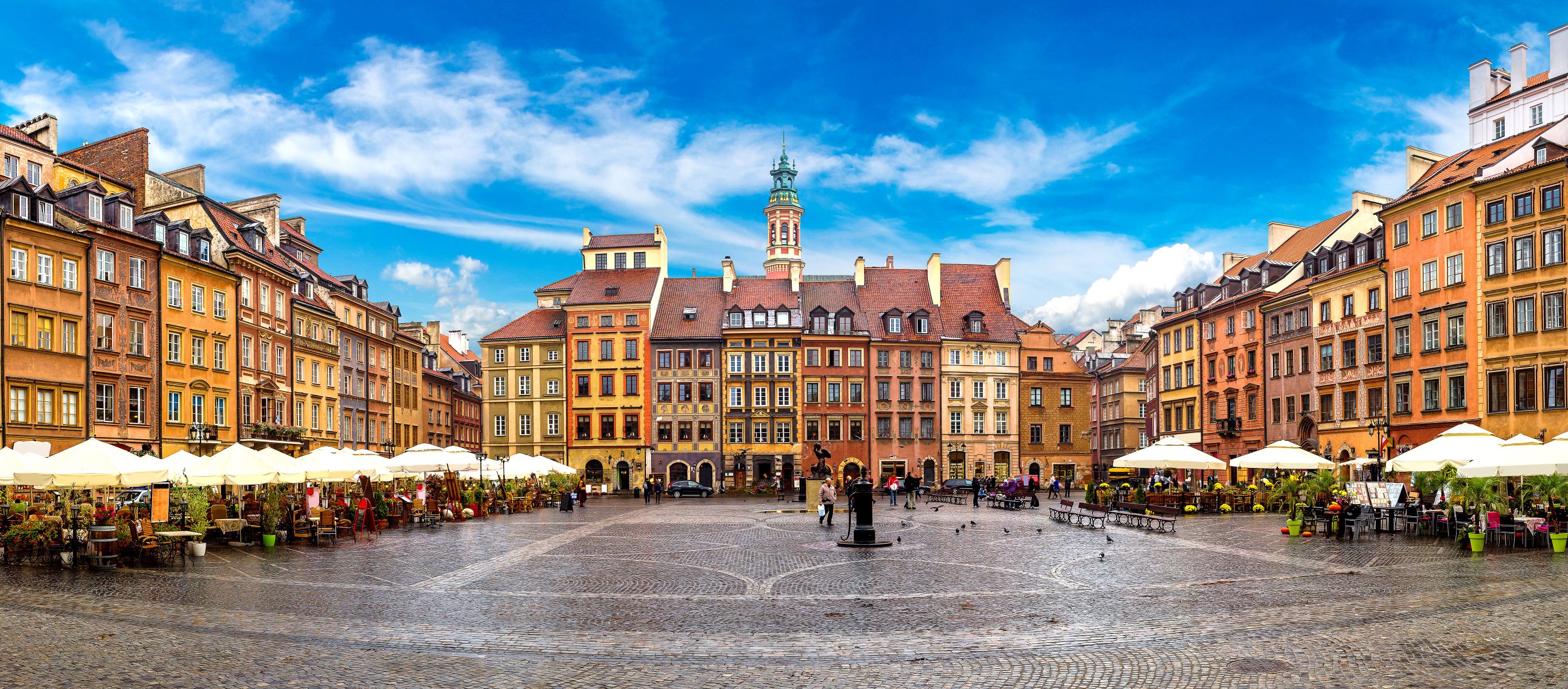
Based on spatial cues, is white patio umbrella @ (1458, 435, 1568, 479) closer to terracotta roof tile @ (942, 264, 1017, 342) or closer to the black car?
the black car

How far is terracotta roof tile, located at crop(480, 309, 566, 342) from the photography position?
85000 millimetres

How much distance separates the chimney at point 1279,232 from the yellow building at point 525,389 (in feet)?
148

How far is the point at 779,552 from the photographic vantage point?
26578 mm

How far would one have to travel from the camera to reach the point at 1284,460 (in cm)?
4056

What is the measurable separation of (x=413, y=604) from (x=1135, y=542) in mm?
A: 18273

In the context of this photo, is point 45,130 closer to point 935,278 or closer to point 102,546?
point 102,546

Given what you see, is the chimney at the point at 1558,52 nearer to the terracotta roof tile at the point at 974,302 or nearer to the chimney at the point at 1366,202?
the chimney at the point at 1366,202

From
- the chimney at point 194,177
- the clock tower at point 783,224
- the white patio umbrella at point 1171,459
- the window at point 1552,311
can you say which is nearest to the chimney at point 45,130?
the chimney at point 194,177

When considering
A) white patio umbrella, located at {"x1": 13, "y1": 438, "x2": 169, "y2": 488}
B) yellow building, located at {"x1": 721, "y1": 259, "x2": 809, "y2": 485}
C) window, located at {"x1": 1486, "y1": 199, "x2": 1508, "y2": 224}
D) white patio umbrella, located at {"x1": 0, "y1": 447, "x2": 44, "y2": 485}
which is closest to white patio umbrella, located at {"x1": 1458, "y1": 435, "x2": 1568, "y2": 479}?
window, located at {"x1": 1486, "y1": 199, "x2": 1508, "y2": 224}

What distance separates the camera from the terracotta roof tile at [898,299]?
279ft

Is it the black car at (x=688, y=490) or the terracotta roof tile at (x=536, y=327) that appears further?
the terracotta roof tile at (x=536, y=327)

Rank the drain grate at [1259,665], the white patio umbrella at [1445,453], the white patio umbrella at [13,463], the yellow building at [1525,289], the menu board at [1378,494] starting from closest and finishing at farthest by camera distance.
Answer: the drain grate at [1259,665] → the white patio umbrella at [13,463] → the white patio umbrella at [1445,453] → the menu board at [1378,494] → the yellow building at [1525,289]

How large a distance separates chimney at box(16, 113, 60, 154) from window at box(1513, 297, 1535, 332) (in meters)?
58.8

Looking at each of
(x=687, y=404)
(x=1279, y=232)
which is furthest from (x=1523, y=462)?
(x=687, y=404)
